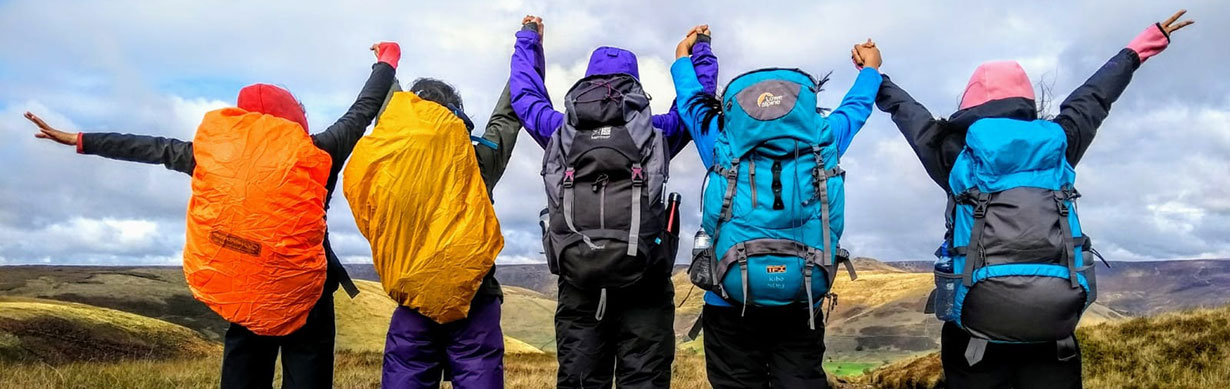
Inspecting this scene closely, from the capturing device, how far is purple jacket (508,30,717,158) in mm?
4980

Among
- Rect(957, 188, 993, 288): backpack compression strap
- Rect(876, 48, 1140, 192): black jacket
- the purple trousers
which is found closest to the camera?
Rect(957, 188, 993, 288): backpack compression strap

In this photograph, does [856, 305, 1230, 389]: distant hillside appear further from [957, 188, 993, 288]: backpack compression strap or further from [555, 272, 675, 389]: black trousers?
[555, 272, 675, 389]: black trousers

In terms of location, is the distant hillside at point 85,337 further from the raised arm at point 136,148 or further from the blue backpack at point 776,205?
the blue backpack at point 776,205

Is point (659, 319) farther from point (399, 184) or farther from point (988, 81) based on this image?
point (988, 81)

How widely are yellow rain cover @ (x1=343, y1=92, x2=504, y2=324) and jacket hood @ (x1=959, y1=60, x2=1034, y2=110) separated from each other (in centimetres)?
341

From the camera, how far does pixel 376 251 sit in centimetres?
451

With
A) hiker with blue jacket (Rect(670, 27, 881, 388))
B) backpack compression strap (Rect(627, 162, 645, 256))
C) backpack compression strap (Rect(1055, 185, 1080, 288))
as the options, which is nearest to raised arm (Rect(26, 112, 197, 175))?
backpack compression strap (Rect(627, 162, 645, 256))

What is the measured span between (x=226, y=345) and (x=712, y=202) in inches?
135

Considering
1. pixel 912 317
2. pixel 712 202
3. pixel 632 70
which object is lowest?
pixel 912 317

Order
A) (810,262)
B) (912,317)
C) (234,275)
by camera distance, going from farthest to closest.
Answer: (912,317) < (234,275) < (810,262)

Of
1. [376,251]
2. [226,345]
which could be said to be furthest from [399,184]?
[226,345]

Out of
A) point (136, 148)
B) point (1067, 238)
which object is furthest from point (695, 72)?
point (136, 148)

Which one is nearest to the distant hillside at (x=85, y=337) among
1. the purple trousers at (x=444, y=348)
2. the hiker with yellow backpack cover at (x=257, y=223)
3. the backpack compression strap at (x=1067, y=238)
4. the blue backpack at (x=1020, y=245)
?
the hiker with yellow backpack cover at (x=257, y=223)

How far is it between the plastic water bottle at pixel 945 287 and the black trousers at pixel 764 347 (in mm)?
769
